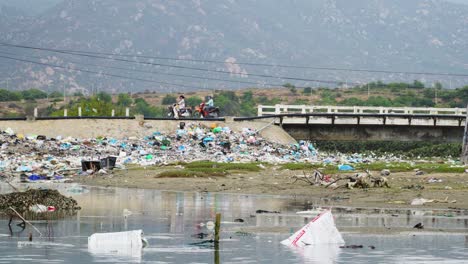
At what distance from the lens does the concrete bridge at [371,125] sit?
80250 mm

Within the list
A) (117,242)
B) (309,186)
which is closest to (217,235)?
(117,242)

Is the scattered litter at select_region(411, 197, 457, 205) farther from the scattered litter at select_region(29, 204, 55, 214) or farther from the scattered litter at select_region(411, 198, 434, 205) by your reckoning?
the scattered litter at select_region(29, 204, 55, 214)

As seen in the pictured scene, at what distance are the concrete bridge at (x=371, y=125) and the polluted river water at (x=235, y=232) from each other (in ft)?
142

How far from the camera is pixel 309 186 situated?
4234cm

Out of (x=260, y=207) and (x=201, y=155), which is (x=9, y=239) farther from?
(x=201, y=155)

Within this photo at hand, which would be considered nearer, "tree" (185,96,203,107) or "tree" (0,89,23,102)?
"tree" (185,96,203,107)

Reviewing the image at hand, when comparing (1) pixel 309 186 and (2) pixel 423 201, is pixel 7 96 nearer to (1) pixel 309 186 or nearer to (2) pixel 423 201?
(1) pixel 309 186

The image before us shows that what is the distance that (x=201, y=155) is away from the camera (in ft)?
211

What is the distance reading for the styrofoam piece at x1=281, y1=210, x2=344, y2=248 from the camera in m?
24.9

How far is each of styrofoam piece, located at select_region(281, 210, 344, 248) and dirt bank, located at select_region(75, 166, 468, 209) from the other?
939 centimetres

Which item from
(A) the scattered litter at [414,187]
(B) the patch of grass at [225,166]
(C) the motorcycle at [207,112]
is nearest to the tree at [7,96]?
(C) the motorcycle at [207,112]

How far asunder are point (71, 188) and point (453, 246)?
64.3ft

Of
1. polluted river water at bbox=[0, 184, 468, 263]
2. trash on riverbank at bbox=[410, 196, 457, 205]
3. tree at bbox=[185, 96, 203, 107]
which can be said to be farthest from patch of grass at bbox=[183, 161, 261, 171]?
tree at bbox=[185, 96, 203, 107]

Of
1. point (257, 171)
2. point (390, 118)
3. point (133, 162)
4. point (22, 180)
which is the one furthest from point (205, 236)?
point (390, 118)
